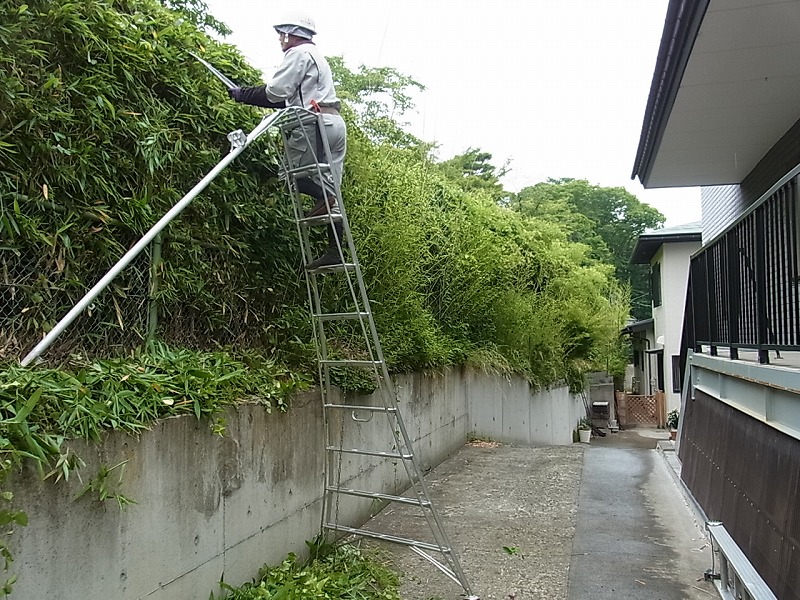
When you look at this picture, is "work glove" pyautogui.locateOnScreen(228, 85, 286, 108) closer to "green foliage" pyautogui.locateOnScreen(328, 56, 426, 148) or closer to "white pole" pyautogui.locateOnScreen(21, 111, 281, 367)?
"white pole" pyautogui.locateOnScreen(21, 111, 281, 367)

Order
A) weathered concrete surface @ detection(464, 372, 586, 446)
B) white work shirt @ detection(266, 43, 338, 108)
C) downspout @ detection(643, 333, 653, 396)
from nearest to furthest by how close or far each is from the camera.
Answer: white work shirt @ detection(266, 43, 338, 108) → weathered concrete surface @ detection(464, 372, 586, 446) → downspout @ detection(643, 333, 653, 396)

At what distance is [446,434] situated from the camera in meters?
7.62

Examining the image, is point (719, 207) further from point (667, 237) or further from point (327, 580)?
point (327, 580)

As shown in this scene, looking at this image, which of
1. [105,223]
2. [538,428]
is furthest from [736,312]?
[538,428]

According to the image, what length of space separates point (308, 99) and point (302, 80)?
4.1 inches

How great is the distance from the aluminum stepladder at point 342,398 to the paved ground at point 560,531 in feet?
0.84

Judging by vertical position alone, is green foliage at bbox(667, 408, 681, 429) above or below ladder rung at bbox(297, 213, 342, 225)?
below

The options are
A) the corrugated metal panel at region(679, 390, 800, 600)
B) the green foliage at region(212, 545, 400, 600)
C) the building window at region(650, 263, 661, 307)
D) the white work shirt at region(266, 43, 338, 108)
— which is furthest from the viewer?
the building window at region(650, 263, 661, 307)

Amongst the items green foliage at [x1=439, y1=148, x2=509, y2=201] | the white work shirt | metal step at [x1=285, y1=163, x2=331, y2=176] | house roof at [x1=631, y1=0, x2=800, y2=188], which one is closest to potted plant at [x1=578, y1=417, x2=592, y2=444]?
green foliage at [x1=439, y1=148, x2=509, y2=201]

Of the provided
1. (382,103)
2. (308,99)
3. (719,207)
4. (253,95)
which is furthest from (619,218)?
(253,95)

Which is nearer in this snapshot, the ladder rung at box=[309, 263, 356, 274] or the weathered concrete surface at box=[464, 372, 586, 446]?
the ladder rung at box=[309, 263, 356, 274]

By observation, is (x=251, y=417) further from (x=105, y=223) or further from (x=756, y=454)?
(x=756, y=454)

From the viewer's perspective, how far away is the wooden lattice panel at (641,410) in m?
22.4

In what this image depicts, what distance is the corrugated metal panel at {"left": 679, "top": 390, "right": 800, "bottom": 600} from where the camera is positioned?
3053mm
